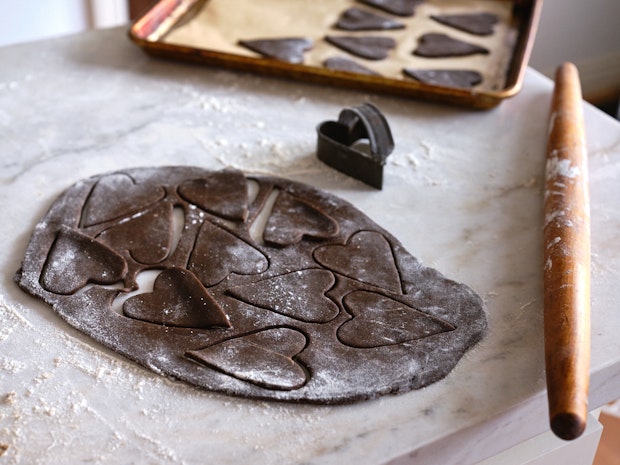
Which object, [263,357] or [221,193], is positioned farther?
[221,193]

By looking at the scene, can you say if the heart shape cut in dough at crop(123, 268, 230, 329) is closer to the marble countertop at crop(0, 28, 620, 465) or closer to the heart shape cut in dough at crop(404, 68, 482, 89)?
the marble countertop at crop(0, 28, 620, 465)

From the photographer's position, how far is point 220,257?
80 centimetres

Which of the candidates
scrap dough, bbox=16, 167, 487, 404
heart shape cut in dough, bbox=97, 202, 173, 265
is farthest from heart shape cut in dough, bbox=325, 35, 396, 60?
heart shape cut in dough, bbox=97, 202, 173, 265

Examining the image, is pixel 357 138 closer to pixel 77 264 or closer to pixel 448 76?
pixel 448 76

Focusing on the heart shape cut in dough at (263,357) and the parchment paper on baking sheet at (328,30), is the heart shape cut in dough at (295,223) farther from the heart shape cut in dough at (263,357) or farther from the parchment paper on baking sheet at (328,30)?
the parchment paper on baking sheet at (328,30)

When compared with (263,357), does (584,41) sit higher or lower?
lower

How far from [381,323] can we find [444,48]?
2.19 ft

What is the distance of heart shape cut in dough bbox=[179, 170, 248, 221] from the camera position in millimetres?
873

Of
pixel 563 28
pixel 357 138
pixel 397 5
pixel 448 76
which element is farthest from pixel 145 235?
pixel 563 28

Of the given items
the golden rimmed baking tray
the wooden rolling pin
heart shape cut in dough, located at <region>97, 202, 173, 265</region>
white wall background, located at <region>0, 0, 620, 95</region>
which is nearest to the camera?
the wooden rolling pin

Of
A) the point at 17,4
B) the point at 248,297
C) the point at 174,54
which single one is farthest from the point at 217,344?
the point at 17,4

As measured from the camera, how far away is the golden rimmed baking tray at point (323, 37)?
1120 millimetres

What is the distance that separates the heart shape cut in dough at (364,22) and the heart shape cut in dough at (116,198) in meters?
0.56

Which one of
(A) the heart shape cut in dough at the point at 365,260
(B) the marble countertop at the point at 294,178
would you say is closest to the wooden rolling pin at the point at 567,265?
(B) the marble countertop at the point at 294,178
